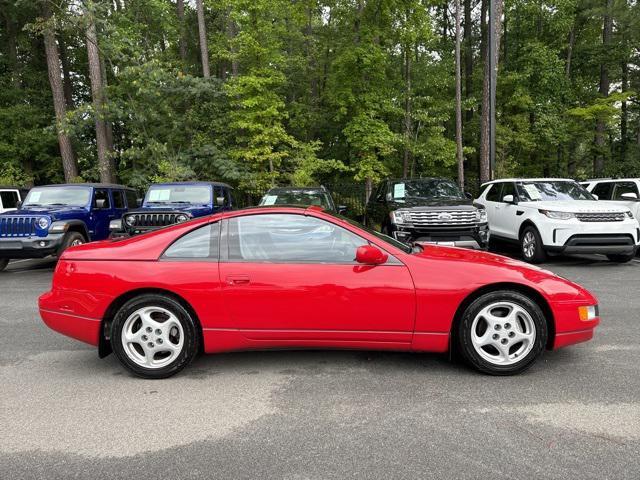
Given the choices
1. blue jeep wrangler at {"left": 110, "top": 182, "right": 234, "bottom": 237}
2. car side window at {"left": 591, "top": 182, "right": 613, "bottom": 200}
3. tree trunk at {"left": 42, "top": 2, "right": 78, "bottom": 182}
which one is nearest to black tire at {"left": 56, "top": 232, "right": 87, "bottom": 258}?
blue jeep wrangler at {"left": 110, "top": 182, "right": 234, "bottom": 237}

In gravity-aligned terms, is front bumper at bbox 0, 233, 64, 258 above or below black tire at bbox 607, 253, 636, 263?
above

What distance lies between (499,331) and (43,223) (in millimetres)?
8635

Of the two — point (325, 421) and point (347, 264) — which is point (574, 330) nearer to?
point (347, 264)

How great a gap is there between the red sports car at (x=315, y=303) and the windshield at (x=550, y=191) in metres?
6.59

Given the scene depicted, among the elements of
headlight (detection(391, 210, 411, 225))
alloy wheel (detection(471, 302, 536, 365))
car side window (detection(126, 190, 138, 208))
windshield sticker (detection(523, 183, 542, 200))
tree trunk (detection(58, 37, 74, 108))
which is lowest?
alloy wheel (detection(471, 302, 536, 365))

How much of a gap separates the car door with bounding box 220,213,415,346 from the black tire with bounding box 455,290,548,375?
455 mm

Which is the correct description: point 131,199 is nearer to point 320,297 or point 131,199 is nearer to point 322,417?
point 320,297

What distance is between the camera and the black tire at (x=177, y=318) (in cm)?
373

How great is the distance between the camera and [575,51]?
28.0 metres

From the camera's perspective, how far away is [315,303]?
3.69m

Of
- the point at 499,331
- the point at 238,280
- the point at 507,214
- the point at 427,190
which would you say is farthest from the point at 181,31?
the point at 499,331

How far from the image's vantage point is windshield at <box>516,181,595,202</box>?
9.63 m

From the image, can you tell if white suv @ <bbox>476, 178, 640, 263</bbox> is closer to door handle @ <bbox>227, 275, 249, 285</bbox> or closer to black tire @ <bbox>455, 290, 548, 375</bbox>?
black tire @ <bbox>455, 290, 548, 375</bbox>

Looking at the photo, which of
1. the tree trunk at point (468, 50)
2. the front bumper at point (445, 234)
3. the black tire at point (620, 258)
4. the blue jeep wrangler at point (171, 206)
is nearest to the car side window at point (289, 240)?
the front bumper at point (445, 234)
